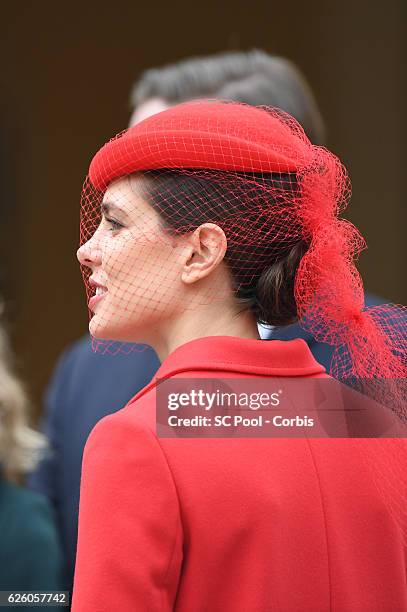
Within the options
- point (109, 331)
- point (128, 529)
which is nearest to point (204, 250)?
point (109, 331)

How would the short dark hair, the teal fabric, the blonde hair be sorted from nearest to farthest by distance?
the teal fabric
the short dark hair
the blonde hair

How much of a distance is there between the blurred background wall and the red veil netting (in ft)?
9.11

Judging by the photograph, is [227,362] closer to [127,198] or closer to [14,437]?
[127,198]

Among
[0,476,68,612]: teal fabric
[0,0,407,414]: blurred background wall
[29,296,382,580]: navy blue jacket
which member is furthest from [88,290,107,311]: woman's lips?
[0,0,407,414]: blurred background wall

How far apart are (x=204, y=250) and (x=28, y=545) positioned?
3.97 ft

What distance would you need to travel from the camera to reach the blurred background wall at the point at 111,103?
13.8 feet

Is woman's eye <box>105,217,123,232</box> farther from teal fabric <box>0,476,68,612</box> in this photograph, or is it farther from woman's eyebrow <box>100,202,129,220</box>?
teal fabric <box>0,476,68,612</box>

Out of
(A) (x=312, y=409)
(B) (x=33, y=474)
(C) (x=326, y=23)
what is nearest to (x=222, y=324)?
(A) (x=312, y=409)

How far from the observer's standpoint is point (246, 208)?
1396 mm

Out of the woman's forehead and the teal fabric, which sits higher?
the woman's forehead

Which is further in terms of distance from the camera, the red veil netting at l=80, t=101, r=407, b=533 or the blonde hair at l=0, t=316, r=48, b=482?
the blonde hair at l=0, t=316, r=48, b=482

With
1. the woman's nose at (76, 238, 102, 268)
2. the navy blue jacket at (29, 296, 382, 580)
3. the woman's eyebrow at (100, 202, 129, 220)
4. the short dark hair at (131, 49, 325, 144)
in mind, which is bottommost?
the navy blue jacket at (29, 296, 382, 580)

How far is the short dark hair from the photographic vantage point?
2512 mm

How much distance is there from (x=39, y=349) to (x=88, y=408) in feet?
7.48
